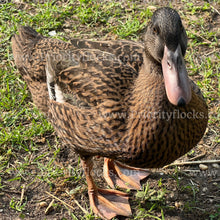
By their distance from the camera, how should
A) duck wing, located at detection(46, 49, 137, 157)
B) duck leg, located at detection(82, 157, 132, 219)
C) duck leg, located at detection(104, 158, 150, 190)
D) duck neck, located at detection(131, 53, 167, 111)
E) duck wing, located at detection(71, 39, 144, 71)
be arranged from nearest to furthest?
duck neck, located at detection(131, 53, 167, 111) → duck wing, located at detection(46, 49, 137, 157) → duck wing, located at detection(71, 39, 144, 71) → duck leg, located at detection(82, 157, 132, 219) → duck leg, located at detection(104, 158, 150, 190)

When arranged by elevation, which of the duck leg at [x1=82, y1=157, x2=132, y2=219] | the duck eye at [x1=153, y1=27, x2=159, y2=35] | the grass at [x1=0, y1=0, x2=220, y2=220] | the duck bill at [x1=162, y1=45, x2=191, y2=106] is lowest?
the duck leg at [x1=82, y1=157, x2=132, y2=219]

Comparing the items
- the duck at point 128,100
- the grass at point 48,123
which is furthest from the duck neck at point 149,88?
the grass at point 48,123

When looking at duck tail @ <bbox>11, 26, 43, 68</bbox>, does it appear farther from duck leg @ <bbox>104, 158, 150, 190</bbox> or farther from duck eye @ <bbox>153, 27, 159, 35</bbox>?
duck eye @ <bbox>153, 27, 159, 35</bbox>

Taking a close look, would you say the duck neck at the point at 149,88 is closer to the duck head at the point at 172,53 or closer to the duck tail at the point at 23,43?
the duck head at the point at 172,53

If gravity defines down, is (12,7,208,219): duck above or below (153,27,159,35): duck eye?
below

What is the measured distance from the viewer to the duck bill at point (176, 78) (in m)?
2.43

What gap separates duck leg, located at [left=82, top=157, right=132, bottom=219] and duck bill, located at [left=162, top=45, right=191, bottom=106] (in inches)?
48.2

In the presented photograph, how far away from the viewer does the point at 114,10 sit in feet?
17.2

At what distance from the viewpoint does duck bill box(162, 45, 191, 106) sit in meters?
2.43

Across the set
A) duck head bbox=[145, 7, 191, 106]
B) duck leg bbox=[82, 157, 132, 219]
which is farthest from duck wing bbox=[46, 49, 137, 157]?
duck head bbox=[145, 7, 191, 106]

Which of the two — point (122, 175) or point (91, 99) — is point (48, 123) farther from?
point (91, 99)

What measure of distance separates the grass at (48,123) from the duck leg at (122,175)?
0.12 meters

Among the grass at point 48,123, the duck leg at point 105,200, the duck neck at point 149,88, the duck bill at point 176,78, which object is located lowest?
the duck leg at point 105,200

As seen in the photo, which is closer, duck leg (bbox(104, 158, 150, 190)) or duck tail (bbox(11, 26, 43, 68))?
duck leg (bbox(104, 158, 150, 190))
